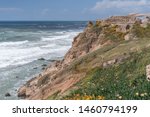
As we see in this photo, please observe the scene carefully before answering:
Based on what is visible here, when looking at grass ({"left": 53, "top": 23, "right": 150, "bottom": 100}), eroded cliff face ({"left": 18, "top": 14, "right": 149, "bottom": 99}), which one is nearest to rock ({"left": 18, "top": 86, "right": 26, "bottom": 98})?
eroded cliff face ({"left": 18, "top": 14, "right": 149, "bottom": 99})

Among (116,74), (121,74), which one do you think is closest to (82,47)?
(116,74)

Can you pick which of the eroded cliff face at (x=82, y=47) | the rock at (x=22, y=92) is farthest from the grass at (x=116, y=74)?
the rock at (x=22, y=92)

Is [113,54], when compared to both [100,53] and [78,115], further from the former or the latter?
[78,115]

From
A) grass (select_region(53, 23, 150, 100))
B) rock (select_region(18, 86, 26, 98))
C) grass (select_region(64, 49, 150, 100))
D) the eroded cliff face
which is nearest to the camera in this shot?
grass (select_region(53, 23, 150, 100))

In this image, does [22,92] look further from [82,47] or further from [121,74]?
[121,74]

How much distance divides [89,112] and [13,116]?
1353 millimetres

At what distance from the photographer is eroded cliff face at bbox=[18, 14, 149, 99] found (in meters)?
25.3

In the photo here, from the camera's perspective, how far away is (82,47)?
126 ft

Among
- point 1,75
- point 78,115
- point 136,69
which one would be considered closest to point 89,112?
point 78,115

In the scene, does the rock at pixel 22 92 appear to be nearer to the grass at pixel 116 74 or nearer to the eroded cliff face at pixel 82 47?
the eroded cliff face at pixel 82 47

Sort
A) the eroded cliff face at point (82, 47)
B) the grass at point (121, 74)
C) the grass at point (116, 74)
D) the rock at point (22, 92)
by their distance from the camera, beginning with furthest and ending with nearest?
1. the rock at point (22, 92)
2. the eroded cliff face at point (82, 47)
3. the grass at point (121, 74)
4. the grass at point (116, 74)

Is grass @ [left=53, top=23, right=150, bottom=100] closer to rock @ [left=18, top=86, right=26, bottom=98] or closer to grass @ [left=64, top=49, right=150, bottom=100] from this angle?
grass @ [left=64, top=49, right=150, bottom=100]

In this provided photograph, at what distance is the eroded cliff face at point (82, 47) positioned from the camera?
25.3m

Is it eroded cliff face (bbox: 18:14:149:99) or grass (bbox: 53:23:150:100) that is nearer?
grass (bbox: 53:23:150:100)
